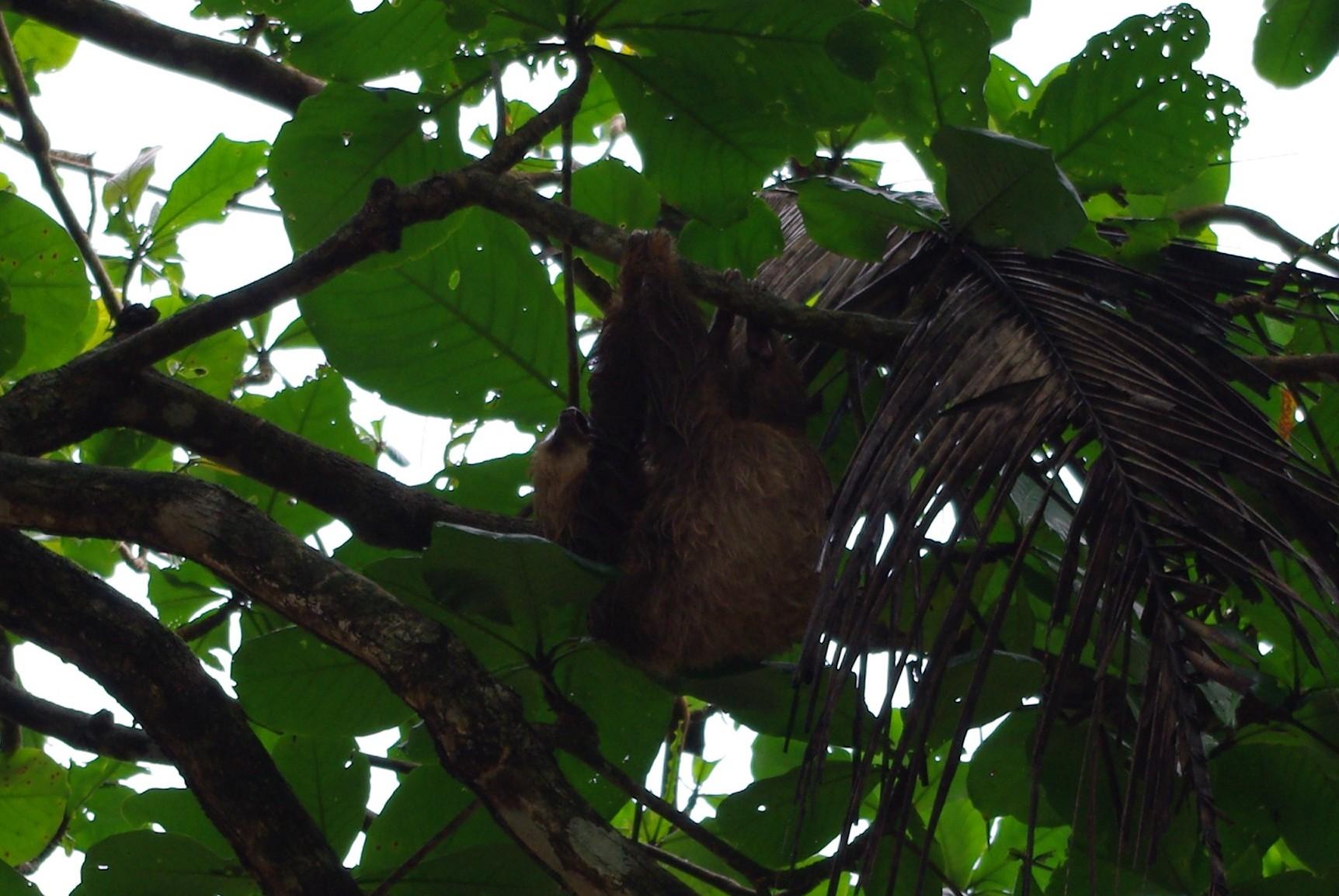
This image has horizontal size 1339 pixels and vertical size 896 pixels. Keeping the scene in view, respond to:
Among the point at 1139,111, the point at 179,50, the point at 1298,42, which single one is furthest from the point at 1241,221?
the point at 179,50

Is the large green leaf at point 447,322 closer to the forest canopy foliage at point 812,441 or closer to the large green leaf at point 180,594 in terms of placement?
the forest canopy foliage at point 812,441

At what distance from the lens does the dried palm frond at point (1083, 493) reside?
815 mm

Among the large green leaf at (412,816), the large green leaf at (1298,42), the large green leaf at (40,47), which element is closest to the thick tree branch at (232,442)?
the large green leaf at (412,816)

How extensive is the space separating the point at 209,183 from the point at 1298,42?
6.50ft

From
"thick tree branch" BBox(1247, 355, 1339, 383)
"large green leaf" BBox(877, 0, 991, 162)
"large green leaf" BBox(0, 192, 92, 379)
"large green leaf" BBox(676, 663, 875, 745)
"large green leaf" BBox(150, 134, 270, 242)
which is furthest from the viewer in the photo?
"large green leaf" BBox(150, 134, 270, 242)

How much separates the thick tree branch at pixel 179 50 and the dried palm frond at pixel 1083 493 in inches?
63.5

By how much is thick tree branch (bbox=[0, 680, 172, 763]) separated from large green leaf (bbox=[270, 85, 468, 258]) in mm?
763

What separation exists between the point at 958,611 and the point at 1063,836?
150 cm

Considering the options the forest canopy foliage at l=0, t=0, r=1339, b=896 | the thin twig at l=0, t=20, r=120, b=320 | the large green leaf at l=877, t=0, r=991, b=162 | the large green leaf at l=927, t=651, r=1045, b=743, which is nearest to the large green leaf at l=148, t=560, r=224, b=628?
the forest canopy foliage at l=0, t=0, r=1339, b=896

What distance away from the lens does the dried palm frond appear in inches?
32.1

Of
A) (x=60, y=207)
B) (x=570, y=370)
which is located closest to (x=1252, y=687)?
(x=570, y=370)

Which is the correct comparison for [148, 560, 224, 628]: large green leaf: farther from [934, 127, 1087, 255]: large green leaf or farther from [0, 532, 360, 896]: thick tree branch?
[934, 127, 1087, 255]: large green leaf

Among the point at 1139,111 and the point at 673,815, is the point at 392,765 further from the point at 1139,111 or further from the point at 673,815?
the point at 1139,111

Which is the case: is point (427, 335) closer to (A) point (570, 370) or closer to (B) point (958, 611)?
(A) point (570, 370)
